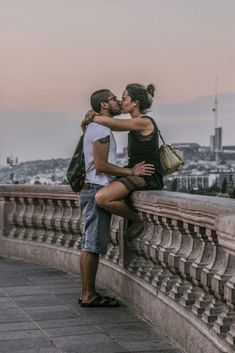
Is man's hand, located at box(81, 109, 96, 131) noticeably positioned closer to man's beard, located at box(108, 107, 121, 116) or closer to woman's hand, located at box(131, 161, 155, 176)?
man's beard, located at box(108, 107, 121, 116)

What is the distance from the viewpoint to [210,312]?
5574 mm

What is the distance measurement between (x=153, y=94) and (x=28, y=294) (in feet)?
8.03

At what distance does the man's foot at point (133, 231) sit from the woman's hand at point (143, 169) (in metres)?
0.48

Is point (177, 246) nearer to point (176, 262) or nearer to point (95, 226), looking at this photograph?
point (176, 262)

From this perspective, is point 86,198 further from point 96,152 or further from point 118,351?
point 118,351

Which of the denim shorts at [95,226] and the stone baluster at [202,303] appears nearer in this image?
the stone baluster at [202,303]

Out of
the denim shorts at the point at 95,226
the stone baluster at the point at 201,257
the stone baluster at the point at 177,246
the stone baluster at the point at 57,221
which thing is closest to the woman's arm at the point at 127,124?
the denim shorts at the point at 95,226

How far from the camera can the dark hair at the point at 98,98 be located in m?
7.95

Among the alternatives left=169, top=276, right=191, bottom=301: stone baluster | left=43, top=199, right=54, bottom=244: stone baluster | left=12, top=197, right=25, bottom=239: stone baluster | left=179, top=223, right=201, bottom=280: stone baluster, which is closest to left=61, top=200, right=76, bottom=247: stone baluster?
left=43, top=199, right=54, bottom=244: stone baluster

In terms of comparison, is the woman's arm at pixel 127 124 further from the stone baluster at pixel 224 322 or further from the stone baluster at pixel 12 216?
the stone baluster at pixel 12 216

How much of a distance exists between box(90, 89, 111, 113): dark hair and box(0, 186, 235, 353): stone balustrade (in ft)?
3.07

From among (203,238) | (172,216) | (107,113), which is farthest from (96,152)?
(203,238)

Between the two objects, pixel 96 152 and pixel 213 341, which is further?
pixel 96 152

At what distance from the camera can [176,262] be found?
646cm
